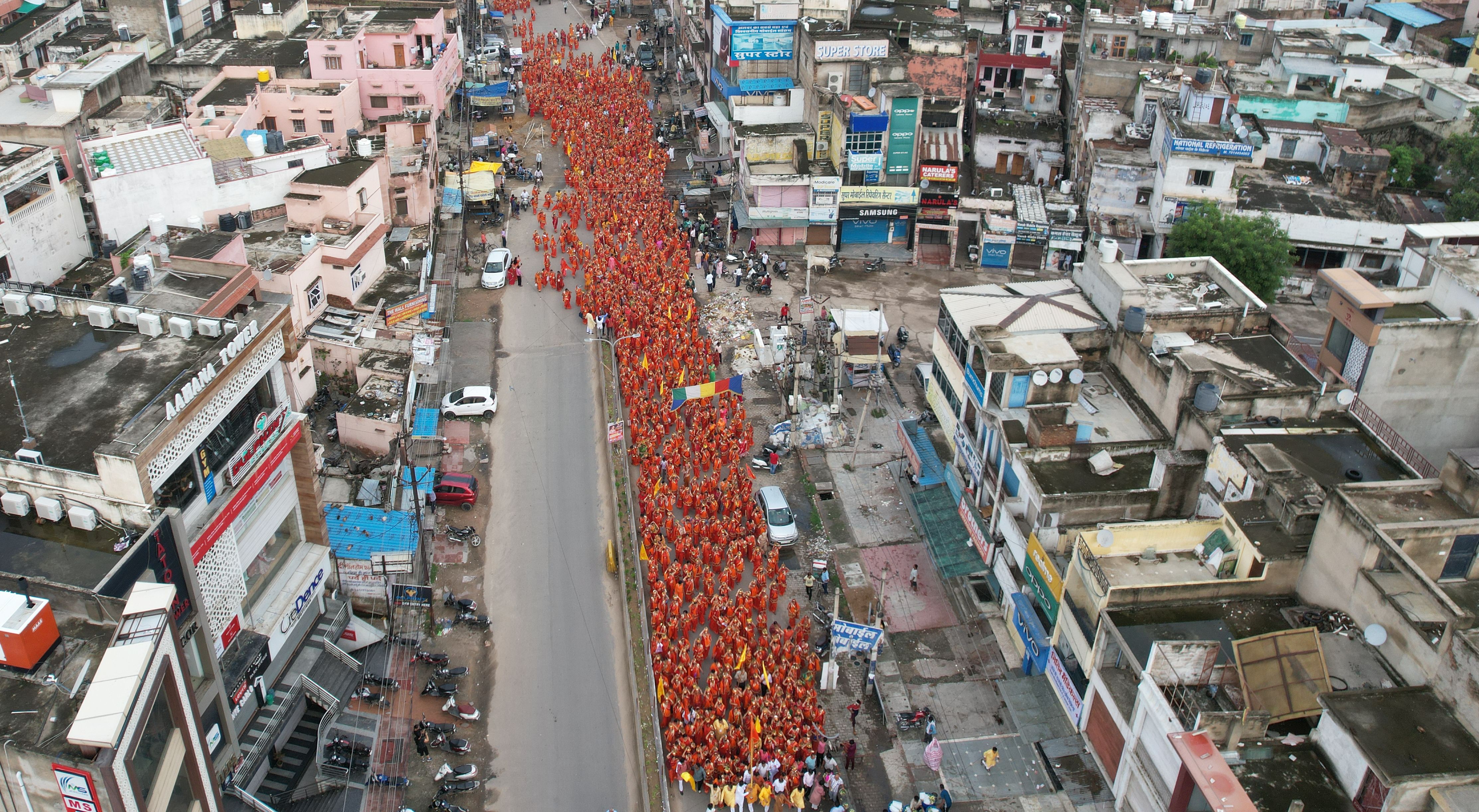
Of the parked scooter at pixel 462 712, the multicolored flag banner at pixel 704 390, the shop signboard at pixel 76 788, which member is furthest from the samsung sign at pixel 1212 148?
the shop signboard at pixel 76 788

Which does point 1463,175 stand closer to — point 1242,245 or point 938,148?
point 1242,245

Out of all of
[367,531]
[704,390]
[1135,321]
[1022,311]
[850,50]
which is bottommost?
[367,531]

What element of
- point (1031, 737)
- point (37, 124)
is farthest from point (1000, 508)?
point (37, 124)

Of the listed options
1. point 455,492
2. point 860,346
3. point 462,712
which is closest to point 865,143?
point 860,346

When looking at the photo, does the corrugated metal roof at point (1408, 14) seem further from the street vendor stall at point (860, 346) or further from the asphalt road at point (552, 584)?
the asphalt road at point (552, 584)

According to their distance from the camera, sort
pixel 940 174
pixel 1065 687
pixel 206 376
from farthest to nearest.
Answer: pixel 940 174
pixel 1065 687
pixel 206 376

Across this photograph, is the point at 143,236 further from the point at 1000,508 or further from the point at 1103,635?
the point at 1103,635
